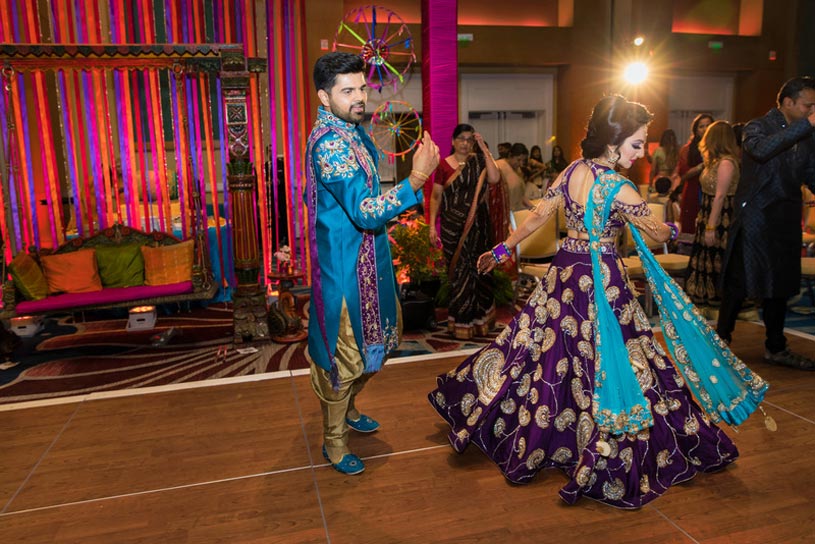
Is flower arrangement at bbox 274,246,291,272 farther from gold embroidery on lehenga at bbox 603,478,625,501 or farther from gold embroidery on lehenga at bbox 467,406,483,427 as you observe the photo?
gold embroidery on lehenga at bbox 603,478,625,501

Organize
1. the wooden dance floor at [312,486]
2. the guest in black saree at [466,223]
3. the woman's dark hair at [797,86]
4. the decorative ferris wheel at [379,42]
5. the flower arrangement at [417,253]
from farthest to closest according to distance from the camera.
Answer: the decorative ferris wheel at [379,42], the flower arrangement at [417,253], the guest in black saree at [466,223], the woman's dark hair at [797,86], the wooden dance floor at [312,486]

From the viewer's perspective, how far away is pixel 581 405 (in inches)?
99.7

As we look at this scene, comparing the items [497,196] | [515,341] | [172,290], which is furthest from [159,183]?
[515,341]

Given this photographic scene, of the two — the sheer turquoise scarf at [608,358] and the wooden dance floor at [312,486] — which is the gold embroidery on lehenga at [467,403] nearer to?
the wooden dance floor at [312,486]

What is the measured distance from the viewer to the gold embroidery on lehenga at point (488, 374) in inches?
107

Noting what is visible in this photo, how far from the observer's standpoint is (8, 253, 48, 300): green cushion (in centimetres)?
461

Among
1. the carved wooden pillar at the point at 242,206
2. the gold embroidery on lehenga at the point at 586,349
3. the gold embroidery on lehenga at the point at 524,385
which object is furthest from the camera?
the carved wooden pillar at the point at 242,206

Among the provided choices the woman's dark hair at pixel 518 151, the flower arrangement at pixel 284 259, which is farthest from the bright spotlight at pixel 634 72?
the flower arrangement at pixel 284 259

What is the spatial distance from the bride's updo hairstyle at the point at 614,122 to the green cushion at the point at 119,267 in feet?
13.1

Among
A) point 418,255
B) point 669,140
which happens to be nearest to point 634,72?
point 669,140

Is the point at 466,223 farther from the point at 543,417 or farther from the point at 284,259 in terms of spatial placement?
the point at 543,417

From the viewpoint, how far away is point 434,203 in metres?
4.84

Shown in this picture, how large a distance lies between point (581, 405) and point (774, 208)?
203cm

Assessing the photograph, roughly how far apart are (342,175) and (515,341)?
3.27 feet
